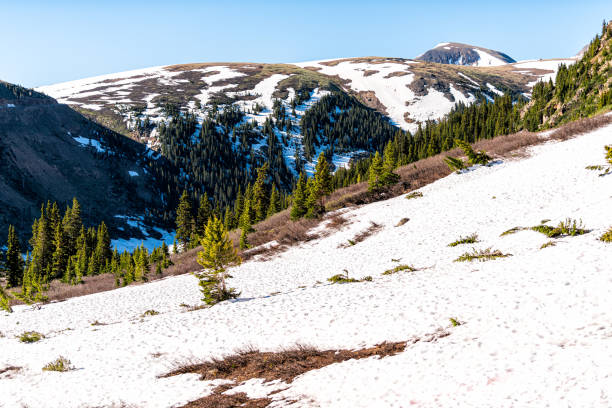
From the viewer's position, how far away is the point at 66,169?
104 m

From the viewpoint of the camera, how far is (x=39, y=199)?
91.2 meters

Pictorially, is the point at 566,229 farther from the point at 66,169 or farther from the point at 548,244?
the point at 66,169

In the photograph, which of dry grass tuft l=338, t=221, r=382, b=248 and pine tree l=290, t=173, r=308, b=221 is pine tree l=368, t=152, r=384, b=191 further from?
dry grass tuft l=338, t=221, r=382, b=248

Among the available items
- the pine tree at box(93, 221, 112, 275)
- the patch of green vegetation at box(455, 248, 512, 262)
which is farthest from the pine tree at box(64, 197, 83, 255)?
the patch of green vegetation at box(455, 248, 512, 262)

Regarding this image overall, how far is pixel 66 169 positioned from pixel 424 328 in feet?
409

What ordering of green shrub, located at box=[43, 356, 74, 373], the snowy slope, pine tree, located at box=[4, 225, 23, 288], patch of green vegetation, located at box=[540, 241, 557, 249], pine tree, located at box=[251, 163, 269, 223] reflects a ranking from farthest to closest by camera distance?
pine tree, located at box=[251, 163, 269, 223] → pine tree, located at box=[4, 225, 23, 288] → green shrub, located at box=[43, 356, 74, 373] → patch of green vegetation, located at box=[540, 241, 557, 249] → the snowy slope

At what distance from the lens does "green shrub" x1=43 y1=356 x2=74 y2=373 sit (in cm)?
1202

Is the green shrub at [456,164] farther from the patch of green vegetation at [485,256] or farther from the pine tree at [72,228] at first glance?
the pine tree at [72,228]

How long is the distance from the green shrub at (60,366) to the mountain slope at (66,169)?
88.3 m

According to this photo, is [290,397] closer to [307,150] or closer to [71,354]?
[71,354]

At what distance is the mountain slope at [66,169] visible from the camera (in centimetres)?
9012

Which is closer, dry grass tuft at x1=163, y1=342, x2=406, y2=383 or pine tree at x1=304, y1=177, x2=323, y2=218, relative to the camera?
dry grass tuft at x1=163, y1=342, x2=406, y2=383

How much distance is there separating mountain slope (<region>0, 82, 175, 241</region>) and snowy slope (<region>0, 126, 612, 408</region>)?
82.8m

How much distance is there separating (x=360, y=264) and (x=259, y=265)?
439 inches
